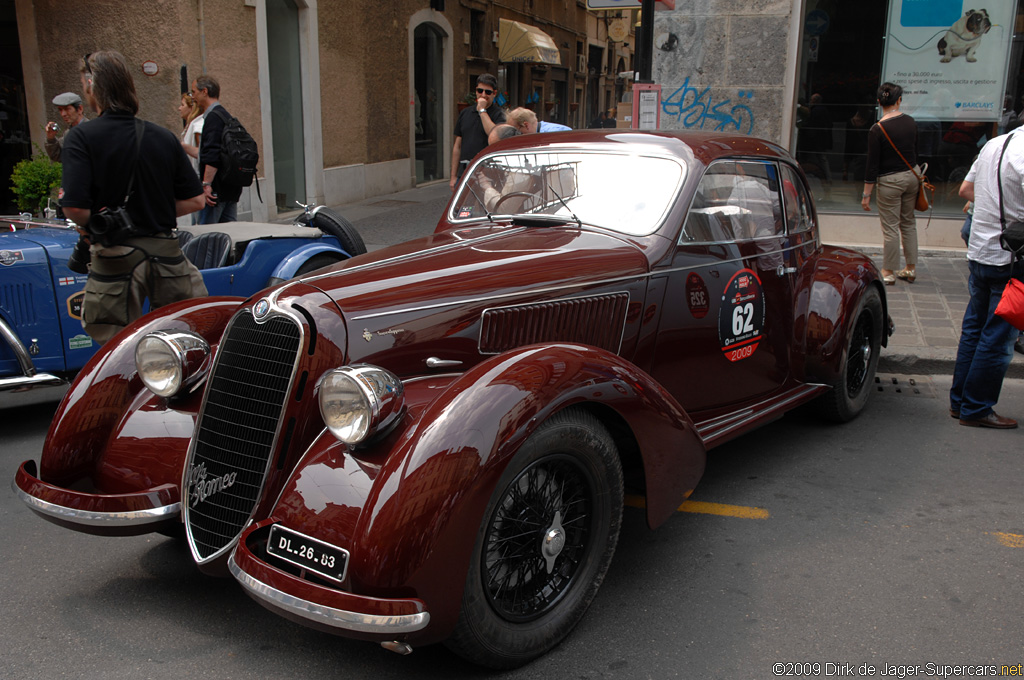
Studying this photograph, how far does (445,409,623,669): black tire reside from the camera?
244cm

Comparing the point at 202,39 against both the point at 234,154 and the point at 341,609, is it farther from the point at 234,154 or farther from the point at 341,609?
the point at 341,609

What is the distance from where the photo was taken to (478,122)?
8.63m

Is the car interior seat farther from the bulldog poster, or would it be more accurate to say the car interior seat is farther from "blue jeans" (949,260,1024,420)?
the bulldog poster

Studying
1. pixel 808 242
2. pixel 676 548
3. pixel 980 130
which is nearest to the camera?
pixel 676 548

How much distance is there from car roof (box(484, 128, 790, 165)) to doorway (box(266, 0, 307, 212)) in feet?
31.4

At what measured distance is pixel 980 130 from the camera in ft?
31.6

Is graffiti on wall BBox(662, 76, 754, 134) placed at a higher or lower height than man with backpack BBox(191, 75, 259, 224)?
higher

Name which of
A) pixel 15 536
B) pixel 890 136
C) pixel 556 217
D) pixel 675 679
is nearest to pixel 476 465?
pixel 675 679

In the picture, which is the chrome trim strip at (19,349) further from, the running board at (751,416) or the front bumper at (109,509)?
the running board at (751,416)

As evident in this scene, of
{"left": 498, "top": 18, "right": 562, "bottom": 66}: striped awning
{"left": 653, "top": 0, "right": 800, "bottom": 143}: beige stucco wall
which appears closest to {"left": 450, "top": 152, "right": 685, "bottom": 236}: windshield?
{"left": 653, "top": 0, "right": 800, "bottom": 143}: beige stucco wall

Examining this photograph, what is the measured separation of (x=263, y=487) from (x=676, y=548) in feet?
5.60

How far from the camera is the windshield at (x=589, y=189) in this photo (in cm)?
373

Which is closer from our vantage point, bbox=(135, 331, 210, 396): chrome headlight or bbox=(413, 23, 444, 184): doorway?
bbox=(135, 331, 210, 396): chrome headlight

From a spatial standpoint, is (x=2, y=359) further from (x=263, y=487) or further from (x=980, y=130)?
(x=980, y=130)
